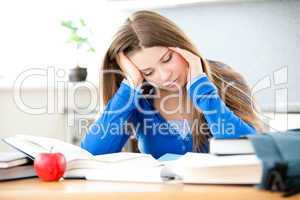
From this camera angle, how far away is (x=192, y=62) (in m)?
1.30

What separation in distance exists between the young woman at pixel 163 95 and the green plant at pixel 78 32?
0.18m

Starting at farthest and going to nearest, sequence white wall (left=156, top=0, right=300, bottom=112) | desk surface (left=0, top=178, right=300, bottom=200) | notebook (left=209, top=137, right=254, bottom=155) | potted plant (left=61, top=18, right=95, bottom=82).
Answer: potted plant (left=61, top=18, right=95, bottom=82) < white wall (left=156, top=0, right=300, bottom=112) < notebook (left=209, top=137, right=254, bottom=155) < desk surface (left=0, top=178, right=300, bottom=200)

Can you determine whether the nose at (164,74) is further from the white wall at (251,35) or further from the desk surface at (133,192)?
the desk surface at (133,192)

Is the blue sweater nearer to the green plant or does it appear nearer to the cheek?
the cheek

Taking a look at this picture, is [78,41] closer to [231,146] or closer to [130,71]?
[130,71]

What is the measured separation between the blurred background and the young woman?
1.6 inches

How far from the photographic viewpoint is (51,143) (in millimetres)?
1043

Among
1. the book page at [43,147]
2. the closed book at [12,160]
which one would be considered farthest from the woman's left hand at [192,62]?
the closed book at [12,160]

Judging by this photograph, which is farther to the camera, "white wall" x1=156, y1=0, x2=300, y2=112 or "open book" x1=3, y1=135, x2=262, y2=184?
"white wall" x1=156, y1=0, x2=300, y2=112

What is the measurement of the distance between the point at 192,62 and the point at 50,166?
0.59 metres

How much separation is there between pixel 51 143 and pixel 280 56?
2.31 ft

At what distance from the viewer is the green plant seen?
1515mm

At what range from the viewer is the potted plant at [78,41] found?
1467mm

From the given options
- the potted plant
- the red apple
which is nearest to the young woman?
the potted plant
